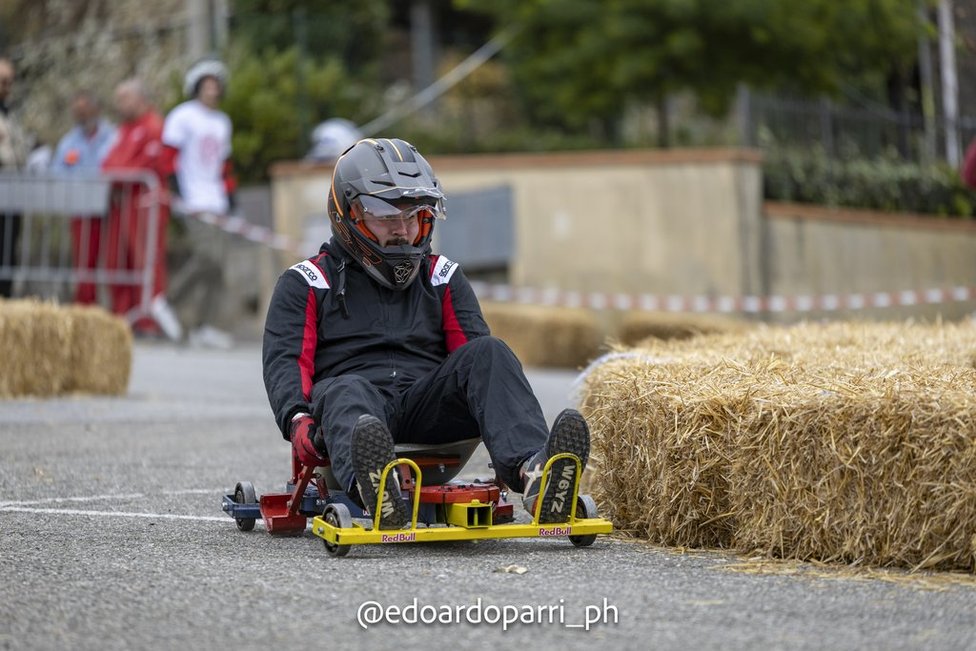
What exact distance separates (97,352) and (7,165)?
15.4 feet

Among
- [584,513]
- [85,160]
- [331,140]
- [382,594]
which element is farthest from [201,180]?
[382,594]

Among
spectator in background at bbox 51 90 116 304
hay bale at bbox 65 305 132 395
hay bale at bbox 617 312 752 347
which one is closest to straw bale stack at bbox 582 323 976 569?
hay bale at bbox 65 305 132 395

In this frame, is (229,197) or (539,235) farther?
(539,235)

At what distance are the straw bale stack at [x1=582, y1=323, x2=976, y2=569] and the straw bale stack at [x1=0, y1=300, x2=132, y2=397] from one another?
5509mm

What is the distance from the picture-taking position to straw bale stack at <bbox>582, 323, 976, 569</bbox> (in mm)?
5082

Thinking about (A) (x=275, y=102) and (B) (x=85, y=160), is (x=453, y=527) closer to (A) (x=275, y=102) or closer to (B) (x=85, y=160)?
(B) (x=85, y=160)

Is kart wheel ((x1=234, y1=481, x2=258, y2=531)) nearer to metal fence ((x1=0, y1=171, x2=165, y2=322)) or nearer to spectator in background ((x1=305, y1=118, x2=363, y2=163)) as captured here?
metal fence ((x1=0, y1=171, x2=165, y2=322))

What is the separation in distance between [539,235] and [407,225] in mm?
12632

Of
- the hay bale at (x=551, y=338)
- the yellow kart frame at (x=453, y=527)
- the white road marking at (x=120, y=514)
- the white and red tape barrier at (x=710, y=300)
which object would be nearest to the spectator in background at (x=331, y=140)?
the white and red tape barrier at (x=710, y=300)

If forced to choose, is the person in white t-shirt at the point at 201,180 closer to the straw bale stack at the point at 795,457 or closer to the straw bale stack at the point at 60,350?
the straw bale stack at the point at 60,350

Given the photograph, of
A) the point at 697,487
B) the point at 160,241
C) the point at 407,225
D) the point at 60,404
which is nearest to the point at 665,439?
the point at 697,487

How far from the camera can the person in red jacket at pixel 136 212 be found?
16031mm

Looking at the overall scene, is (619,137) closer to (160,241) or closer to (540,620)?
(160,241)

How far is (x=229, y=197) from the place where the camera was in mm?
17359
